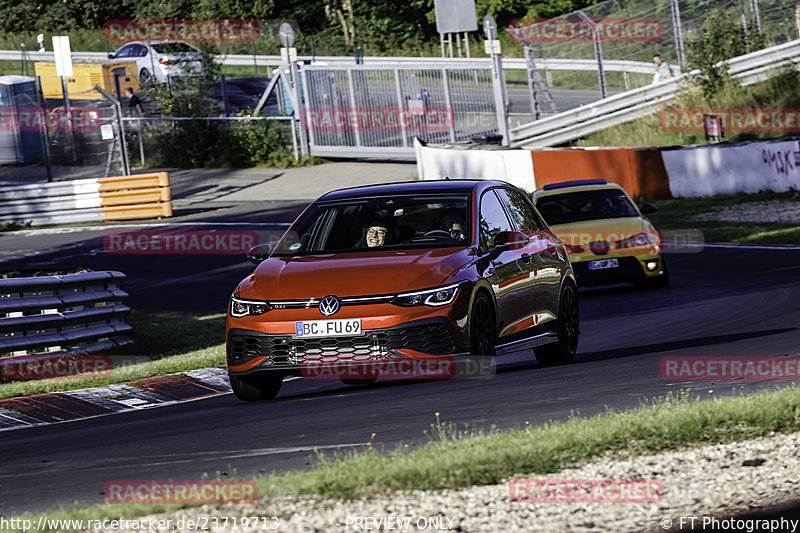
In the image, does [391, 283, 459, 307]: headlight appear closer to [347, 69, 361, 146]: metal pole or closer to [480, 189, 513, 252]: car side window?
[480, 189, 513, 252]: car side window

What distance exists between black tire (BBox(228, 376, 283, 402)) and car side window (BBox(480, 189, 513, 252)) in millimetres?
1918

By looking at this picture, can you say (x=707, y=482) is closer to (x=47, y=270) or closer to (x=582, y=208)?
(x=47, y=270)

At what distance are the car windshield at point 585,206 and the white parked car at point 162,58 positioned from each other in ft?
81.1

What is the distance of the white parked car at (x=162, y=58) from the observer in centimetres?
4209

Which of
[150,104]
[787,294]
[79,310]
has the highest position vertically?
[150,104]

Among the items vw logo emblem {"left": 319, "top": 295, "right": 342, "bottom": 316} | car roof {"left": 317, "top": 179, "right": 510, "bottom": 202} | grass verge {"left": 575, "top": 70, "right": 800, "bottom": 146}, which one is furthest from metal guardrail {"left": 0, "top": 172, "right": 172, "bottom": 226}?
vw logo emblem {"left": 319, "top": 295, "right": 342, "bottom": 316}

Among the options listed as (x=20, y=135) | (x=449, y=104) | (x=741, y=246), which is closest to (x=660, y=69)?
(x=449, y=104)

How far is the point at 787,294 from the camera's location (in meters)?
15.6

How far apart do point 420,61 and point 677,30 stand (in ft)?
73.0

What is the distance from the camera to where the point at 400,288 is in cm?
933

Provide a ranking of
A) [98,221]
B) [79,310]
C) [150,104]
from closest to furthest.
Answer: [79,310], [98,221], [150,104]

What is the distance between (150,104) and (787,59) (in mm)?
20782

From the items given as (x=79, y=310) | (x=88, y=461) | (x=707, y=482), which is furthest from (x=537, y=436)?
(x=79, y=310)

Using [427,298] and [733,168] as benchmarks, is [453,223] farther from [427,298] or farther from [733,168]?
[733,168]
